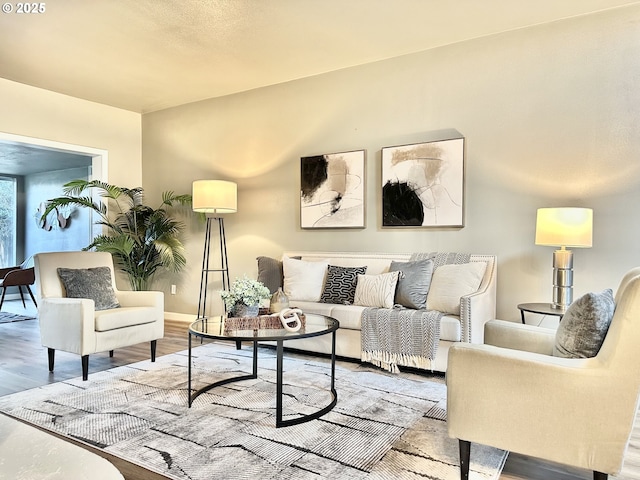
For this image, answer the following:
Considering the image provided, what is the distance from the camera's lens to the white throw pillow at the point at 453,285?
3371 millimetres

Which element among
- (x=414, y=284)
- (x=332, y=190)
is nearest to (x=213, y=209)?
(x=332, y=190)

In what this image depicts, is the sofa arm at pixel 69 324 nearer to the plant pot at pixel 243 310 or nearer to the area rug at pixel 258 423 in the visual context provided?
the area rug at pixel 258 423

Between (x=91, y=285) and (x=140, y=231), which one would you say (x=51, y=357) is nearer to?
(x=91, y=285)

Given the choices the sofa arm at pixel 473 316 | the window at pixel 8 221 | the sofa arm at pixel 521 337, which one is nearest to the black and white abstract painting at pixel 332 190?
the sofa arm at pixel 473 316

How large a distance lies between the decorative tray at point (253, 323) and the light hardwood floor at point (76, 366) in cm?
87

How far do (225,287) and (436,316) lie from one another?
280cm

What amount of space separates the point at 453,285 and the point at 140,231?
3.91 m

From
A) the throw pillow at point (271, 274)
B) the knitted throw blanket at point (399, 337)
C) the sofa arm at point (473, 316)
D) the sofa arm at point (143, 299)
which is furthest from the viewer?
the throw pillow at point (271, 274)

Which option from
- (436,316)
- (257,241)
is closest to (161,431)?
(436,316)

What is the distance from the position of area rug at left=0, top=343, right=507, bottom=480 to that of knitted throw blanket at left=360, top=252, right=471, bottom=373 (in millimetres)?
116

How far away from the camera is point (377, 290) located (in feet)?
12.0

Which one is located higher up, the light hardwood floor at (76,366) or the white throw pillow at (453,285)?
the white throw pillow at (453,285)

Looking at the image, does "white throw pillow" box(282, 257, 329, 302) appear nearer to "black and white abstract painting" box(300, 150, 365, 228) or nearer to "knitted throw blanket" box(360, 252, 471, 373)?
"black and white abstract painting" box(300, 150, 365, 228)

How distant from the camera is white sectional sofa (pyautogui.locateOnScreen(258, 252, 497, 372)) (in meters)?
3.12
